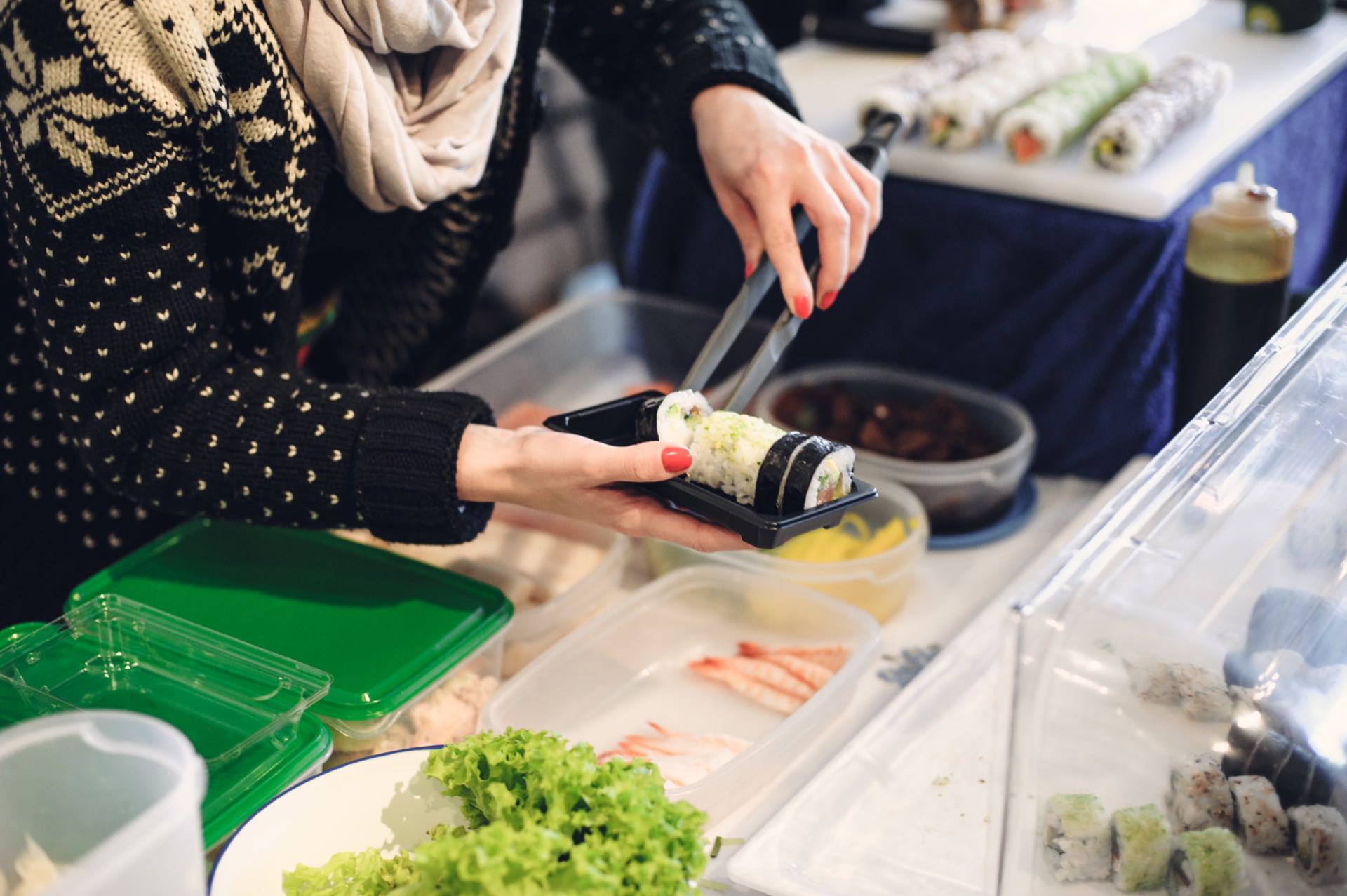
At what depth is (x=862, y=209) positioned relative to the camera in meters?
1.41

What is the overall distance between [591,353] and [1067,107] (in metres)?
0.88

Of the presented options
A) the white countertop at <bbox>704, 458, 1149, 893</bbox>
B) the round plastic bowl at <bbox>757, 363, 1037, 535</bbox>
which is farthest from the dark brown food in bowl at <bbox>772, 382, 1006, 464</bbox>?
the white countertop at <bbox>704, 458, 1149, 893</bbox>

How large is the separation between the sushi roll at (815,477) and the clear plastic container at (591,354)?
82 centimetres

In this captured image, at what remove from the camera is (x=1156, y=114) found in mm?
1787

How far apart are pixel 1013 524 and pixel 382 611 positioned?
2.95 feet

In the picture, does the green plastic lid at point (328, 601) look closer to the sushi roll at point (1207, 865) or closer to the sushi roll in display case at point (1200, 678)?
the sushi roll in display case at point (1200, 678)

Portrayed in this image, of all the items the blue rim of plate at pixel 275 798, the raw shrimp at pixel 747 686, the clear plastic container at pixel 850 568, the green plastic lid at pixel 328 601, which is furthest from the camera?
the clear plastic container at pixel 850 568

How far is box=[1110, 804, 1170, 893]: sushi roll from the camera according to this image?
1.02m

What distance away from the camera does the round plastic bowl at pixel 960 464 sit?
64.3 inches

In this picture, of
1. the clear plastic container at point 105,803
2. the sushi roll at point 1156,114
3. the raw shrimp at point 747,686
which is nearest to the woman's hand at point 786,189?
the raw shrimp at point 747,686

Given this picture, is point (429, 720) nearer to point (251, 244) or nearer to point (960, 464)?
point (251, 244)

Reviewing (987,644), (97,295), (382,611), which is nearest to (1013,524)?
(987,644)

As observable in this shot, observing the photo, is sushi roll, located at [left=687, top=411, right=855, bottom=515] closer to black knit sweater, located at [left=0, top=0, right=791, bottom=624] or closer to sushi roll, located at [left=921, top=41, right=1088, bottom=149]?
black knit sweater, located at [left=0, top=0, right=791, bottom=624]

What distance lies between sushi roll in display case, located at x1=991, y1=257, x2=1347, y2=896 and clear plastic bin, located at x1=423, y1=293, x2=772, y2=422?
95 cm
